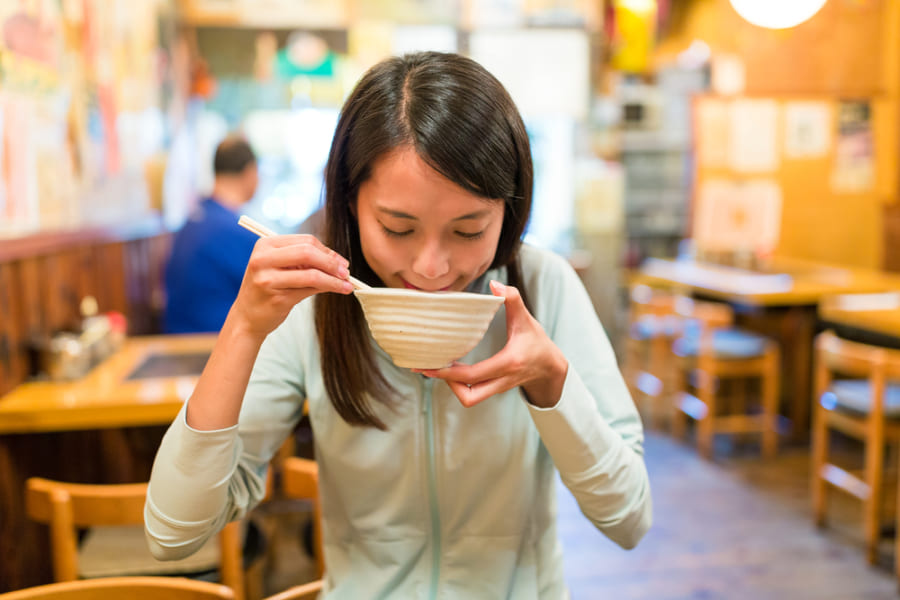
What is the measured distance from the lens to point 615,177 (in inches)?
223

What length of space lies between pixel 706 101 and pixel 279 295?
19.9ft

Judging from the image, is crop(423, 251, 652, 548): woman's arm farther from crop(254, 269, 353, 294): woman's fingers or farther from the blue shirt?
the blue shirt

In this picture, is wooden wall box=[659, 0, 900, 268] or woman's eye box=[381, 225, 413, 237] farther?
wooden wall box=[659, 0, 900, 268]

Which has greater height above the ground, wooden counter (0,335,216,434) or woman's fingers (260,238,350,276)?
woman's fingers (260,238,350,276)

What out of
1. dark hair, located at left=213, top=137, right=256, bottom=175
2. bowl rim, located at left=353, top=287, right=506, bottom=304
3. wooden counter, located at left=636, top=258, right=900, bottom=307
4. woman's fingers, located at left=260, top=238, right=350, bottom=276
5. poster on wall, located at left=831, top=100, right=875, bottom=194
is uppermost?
poster on wall, located at left=831, top=100, right=875, bottom=194

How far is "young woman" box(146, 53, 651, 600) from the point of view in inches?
33.4

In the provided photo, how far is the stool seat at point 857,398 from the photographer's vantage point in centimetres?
289

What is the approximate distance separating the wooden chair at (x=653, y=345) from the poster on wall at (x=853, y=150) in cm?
209

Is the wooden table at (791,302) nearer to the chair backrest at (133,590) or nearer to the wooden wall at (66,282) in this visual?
the wooden wall at (66,282)

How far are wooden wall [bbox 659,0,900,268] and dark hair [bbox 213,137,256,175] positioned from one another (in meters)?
3.36

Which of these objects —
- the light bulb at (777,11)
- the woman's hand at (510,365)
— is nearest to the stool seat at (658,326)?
the light bulb at (777,11)

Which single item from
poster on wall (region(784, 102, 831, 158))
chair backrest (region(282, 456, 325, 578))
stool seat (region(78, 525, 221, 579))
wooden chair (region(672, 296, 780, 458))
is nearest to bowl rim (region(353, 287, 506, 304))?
chair backrest (region(282, 456, 325, 578))

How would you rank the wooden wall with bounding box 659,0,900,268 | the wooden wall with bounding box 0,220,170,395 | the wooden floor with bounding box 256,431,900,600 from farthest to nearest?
1. the wooden wall with bounding box 659,0,900,268
2. the wooden floor with bounding box 256,431,900,600
3. the wooden wall with bounding box 0,220,170,395

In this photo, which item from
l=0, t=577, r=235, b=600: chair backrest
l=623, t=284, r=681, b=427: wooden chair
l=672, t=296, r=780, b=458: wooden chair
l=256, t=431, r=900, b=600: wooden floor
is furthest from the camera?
l=623, t=284, r=681, b=427: wooden chair
